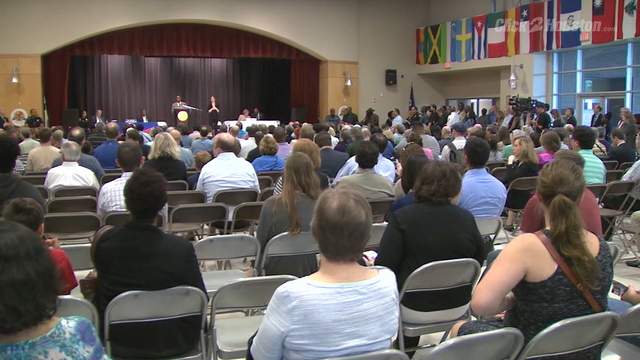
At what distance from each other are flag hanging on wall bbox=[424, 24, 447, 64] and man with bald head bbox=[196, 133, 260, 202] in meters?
→ 15.9

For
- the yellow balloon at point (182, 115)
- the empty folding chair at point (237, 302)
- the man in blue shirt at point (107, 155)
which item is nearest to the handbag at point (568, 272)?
the empty folding chair at point (237, 302)

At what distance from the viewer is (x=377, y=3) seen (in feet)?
73.2

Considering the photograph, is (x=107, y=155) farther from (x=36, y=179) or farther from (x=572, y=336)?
(x=572, y=336)

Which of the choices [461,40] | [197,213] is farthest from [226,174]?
[461,40]

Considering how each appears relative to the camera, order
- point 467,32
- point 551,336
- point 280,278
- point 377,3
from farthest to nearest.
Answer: point 377,3 < point 467,32 < point 280,278 < point 551,336

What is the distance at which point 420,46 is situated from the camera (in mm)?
22938

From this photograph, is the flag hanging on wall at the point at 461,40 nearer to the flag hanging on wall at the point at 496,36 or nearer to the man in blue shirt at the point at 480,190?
the flag hanging on wall at the point at 496,36

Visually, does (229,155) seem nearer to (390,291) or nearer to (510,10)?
(390,291)

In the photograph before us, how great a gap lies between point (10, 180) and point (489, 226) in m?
3.76

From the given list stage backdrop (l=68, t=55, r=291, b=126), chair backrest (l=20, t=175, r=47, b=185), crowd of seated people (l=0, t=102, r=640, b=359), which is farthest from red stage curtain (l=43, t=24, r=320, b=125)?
crowd of seated people (l=0, t=102, r=640, b=359)

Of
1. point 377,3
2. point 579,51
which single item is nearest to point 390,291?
point 579,51

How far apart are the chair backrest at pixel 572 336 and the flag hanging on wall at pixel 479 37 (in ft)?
59.6

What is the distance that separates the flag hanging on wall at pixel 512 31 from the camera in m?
18.6

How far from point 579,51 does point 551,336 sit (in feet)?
55.1
